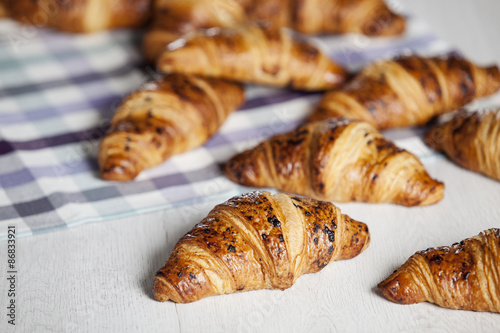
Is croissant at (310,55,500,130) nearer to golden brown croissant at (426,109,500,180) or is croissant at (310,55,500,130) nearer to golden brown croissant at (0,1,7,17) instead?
golden brown croissant at (426,109,500,180)

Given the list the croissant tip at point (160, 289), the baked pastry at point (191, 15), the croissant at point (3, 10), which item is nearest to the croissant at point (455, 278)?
the croissant tip at point (160, 289)

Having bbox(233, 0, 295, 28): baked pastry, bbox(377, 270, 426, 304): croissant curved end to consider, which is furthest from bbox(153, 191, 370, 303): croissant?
bbox(233, 0, 295, 28): baked pastry

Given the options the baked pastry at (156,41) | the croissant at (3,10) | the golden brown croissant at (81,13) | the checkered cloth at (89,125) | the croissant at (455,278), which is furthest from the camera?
the croissant at (3,10)

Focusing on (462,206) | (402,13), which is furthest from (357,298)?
(402,13)

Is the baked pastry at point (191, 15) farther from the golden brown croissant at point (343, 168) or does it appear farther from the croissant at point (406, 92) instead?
the golden brown croissant at point (343, 168)

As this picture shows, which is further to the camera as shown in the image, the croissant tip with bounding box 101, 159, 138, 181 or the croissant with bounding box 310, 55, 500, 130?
the croissant with bounding box 310, 55, 500, 130

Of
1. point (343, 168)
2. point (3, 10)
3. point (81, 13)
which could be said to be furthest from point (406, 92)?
point (3, 10)
